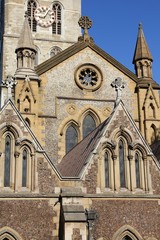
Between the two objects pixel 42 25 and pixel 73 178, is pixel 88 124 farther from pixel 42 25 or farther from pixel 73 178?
pixel 42 25

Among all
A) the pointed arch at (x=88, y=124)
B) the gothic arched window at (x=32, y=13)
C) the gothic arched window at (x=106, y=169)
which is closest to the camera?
the gothic arched window at (x=106, y=169)

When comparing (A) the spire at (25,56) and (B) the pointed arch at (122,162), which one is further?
(A) the spire at (25,56)

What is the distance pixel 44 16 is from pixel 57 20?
1.65 m

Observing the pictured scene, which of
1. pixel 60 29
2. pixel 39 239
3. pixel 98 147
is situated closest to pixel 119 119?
pixel 98 147

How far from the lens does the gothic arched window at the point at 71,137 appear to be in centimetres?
2311

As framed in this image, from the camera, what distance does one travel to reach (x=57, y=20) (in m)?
48.3

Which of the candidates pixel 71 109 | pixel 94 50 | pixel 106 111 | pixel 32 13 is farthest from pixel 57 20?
pixel 71 109

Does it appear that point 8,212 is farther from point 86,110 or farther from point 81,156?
point 86,110

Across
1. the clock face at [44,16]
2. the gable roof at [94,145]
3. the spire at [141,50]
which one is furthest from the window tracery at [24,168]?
the clock face at [44,16]

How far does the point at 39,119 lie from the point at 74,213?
8864 mm

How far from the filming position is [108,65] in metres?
25.4

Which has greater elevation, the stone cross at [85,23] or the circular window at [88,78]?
the stone cross at [85,23]

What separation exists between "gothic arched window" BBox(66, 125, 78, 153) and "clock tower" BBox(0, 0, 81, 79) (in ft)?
71.7

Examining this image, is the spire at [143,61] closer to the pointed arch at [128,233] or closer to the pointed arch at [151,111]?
the pointed arch at [151,111]
